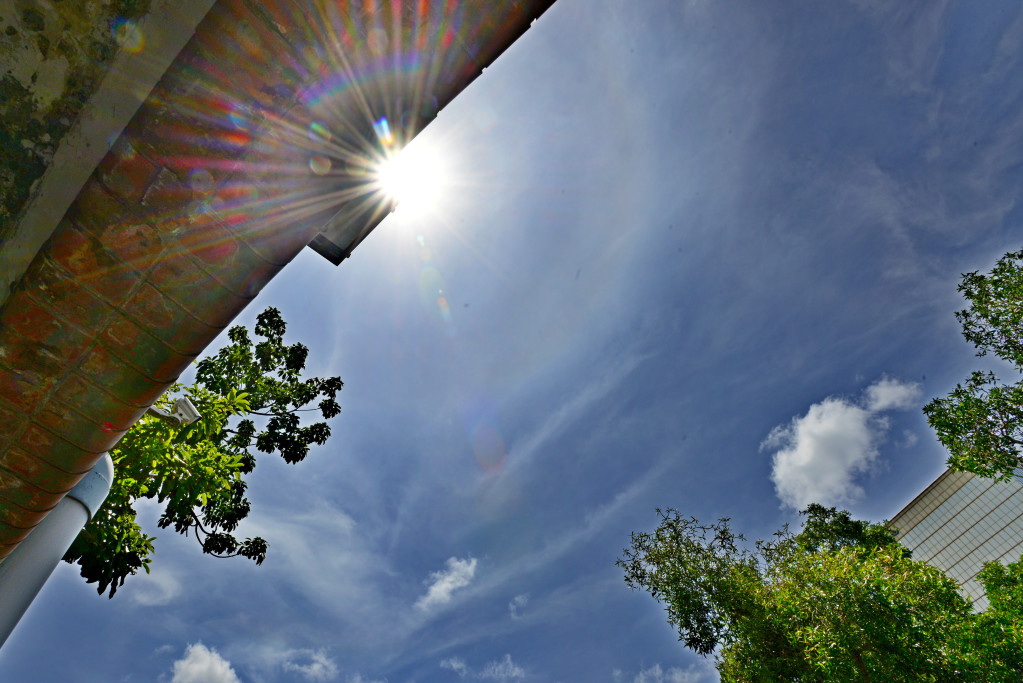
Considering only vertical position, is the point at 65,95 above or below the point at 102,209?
above

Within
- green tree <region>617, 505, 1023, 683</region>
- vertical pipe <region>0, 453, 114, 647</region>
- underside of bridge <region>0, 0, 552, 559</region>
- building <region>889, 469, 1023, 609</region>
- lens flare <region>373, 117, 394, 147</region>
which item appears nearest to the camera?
underside of bridge <region>0, 0, 552, 559</region>

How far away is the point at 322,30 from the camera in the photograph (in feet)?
5.33

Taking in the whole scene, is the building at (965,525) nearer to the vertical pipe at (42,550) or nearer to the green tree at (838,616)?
the green tree at (838,616)

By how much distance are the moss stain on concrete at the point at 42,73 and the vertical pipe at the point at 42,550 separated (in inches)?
119

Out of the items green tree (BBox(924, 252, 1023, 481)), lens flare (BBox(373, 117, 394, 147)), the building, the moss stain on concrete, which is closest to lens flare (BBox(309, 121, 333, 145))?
lens flare (BBox(373, 117, 394, 147))

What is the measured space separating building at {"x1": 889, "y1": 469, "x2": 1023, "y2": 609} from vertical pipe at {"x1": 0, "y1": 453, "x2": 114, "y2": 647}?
37.0 metres

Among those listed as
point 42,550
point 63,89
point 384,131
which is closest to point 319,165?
point 384,131

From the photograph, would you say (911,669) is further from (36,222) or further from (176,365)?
(36,222)

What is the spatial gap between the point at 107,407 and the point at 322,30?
5.75 ft

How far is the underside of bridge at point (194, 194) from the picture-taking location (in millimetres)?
1512

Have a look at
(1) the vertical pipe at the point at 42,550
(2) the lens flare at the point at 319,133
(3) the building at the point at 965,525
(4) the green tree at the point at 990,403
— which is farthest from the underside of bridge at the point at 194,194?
(3) the building at the point at 965,525

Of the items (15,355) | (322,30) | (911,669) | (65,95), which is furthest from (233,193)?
(911,669)

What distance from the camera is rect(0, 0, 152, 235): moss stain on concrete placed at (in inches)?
51.8

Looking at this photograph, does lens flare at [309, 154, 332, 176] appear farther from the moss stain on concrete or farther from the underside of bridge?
the moss stain on concrete
